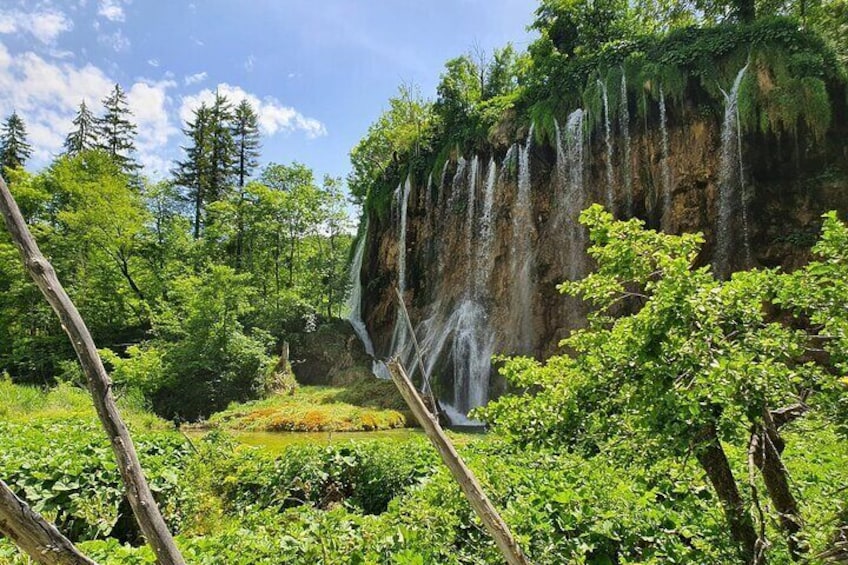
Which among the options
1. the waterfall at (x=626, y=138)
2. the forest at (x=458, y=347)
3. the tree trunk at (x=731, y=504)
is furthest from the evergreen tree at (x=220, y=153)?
the tree trunk at (x=731, y=504)

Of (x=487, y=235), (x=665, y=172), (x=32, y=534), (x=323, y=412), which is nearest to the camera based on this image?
(x=32, y=534)

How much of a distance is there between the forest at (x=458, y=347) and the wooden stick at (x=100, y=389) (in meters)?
0.02

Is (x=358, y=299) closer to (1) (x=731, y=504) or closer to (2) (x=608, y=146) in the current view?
(2) (x=608, y=146)

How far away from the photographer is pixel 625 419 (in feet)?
8.84

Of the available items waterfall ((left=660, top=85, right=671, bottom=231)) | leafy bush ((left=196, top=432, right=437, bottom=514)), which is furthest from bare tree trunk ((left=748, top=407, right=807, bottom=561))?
waterfall ((left=660, top=85, right=671, bottom=231))

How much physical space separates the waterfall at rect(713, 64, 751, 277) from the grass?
11980 mm

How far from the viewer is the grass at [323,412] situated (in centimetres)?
1555

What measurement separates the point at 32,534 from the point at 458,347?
18307 mm

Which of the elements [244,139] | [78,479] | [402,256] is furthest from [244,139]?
[78,479]

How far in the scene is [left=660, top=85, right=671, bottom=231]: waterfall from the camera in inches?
611

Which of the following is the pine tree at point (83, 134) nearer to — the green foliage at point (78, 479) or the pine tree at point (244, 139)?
the pine tree at point (244, 139)

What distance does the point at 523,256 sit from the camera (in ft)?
60.4

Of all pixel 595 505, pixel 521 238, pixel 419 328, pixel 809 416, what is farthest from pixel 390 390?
pixel 809 416

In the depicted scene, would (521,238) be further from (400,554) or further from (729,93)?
(400,554)
